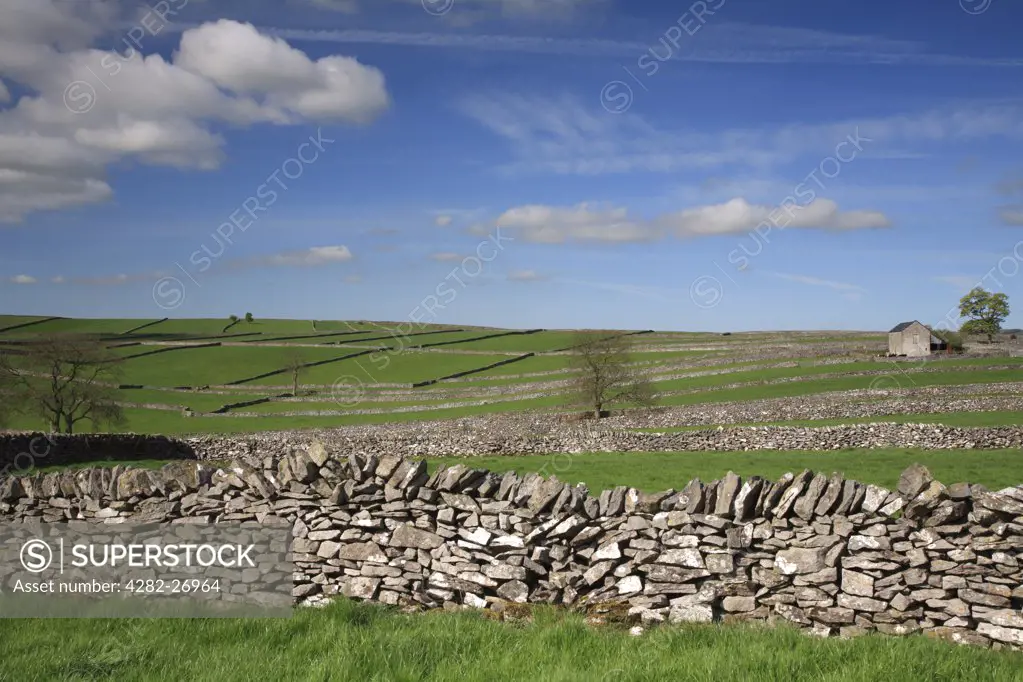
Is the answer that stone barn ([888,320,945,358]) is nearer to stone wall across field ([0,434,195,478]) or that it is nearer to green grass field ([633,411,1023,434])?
green grass field ([633,411,1023,434])

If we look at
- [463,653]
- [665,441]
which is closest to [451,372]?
[665,441]

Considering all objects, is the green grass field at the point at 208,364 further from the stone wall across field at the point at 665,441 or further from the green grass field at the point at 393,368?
the stone wall across field at the point at 665,441

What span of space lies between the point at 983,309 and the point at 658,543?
112658 millimetres

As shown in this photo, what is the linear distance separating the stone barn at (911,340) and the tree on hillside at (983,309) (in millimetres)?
33068

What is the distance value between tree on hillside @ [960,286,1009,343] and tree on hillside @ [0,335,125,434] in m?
105

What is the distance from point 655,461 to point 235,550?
69.1 feet

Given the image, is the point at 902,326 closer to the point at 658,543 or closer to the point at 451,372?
the point at 451,372

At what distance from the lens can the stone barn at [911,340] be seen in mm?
71562

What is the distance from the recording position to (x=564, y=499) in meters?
8.66

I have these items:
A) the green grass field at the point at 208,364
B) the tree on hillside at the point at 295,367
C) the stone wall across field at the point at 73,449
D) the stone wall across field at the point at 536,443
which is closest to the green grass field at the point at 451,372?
the green grass field at the point at 208,364

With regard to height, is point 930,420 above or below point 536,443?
above

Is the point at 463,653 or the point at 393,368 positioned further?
the point at 393,368

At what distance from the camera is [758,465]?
25.8 metres

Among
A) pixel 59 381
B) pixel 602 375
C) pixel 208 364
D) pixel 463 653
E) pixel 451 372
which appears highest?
pixel 208 364
